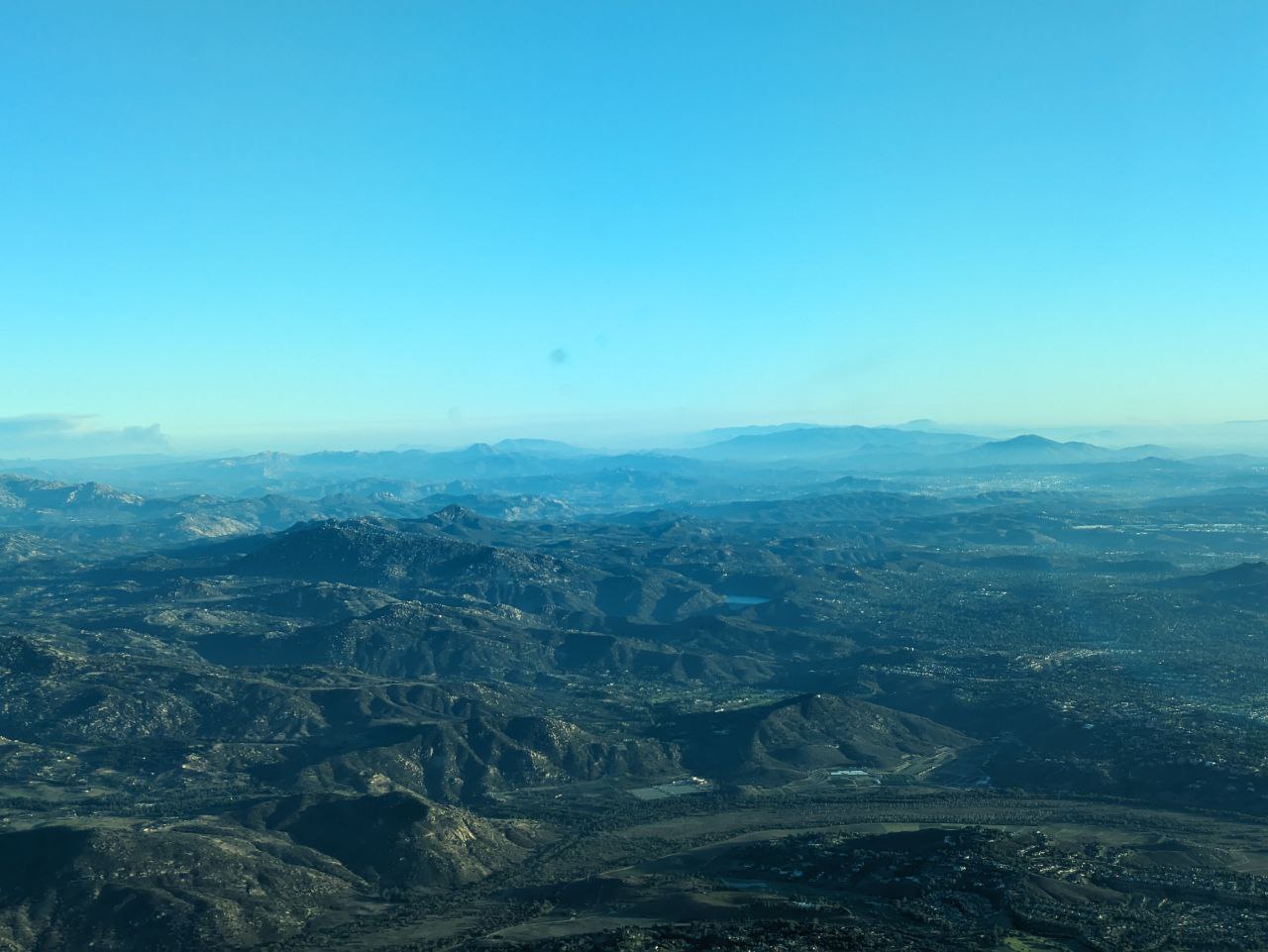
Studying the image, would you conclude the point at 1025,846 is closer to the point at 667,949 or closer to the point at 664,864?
the point at 664,864

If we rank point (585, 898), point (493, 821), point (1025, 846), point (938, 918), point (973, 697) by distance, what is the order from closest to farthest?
point (938, 918)
point (585, 898)
point (1025, 846)
point (493, 821)
point (973, 697)

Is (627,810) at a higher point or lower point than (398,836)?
lower

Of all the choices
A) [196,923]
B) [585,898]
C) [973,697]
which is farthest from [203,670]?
[973,697]

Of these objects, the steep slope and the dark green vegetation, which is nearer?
the dark green vegetation

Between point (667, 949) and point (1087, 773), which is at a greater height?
point (667, 949)

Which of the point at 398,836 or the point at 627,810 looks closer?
the point at 398,836

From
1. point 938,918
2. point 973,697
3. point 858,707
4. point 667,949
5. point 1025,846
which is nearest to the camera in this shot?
point 667,949

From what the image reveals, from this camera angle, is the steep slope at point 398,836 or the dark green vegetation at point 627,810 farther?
the steep slope at point 398,836

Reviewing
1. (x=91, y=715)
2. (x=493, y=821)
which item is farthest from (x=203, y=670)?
(x=493, y=821)

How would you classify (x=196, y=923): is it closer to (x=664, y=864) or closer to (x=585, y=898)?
(x=585, y=898)

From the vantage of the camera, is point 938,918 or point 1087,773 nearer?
point 938,918
